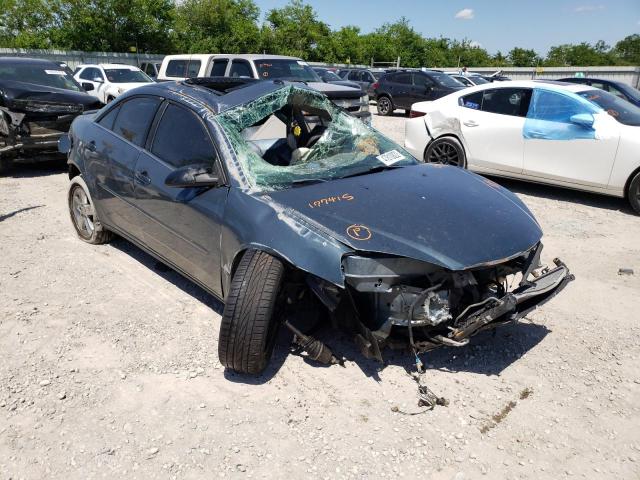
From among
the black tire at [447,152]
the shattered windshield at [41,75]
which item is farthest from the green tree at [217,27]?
the black tire at [447,152]

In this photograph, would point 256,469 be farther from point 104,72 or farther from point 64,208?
point 104,72

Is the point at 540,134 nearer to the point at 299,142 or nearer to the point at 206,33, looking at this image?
the point at 299,142

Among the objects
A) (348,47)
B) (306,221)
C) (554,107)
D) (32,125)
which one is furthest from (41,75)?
(348,47)

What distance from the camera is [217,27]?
42875 millimetres

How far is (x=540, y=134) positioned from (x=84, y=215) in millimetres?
5737

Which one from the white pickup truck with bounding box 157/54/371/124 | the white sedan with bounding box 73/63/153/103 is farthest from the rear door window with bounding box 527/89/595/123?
the white sedan with bounding box 73/63/153/103

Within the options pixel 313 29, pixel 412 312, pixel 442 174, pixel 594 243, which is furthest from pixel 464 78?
pixel 313 29

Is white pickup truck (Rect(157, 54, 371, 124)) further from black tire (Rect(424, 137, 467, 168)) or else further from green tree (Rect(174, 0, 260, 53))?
green tree (Rect(174, 0, 260, 53))

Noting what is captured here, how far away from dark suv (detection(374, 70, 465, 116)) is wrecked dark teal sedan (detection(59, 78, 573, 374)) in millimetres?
13964

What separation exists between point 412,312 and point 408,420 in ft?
1.96

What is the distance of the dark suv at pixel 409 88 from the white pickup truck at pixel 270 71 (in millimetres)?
7361

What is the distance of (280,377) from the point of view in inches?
126

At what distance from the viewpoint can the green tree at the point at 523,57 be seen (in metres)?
67.8

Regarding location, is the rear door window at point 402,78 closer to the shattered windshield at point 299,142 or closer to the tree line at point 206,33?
the shattered windshield at point 299,142
